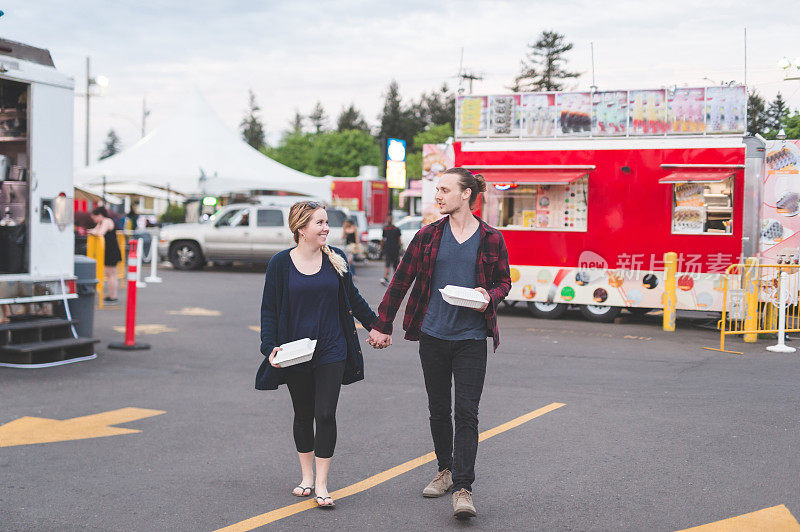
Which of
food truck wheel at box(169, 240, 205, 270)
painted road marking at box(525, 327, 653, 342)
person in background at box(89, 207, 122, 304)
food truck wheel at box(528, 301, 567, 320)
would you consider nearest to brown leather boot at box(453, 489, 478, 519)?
painted road marking at box(525, 327, 653, 342)

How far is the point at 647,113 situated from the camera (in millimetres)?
13930

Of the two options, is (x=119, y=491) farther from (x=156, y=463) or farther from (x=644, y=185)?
(x=644, y=185)

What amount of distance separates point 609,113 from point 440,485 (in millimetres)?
10379

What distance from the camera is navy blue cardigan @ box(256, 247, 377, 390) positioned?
4.89 metres

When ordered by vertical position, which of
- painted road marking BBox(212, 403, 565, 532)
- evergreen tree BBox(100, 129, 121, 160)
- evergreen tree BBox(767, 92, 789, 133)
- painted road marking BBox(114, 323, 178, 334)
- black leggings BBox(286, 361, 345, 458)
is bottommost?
painted road marking BBox(212, 403, 565, 532)

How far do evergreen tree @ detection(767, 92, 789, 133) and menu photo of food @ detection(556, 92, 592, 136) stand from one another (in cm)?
337

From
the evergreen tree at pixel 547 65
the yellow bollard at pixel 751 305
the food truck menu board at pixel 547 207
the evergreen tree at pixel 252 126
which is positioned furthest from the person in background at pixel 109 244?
the evergreen tree at pixel 252 126

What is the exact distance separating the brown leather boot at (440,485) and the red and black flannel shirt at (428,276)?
863 mm

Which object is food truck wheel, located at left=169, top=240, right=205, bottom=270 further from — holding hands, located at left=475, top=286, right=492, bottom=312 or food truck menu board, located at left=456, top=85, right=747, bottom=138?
holding hands, located at left=475, top=286, right=492, bottom=312

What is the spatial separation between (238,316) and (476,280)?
10.3 metres

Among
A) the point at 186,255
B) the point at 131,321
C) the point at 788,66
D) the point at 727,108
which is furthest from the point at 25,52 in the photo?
the point at 186,255

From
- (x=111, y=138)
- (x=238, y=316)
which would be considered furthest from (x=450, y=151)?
(x=111, y=138)

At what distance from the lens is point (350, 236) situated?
24359 mm

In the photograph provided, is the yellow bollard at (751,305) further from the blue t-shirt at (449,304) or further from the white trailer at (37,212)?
the white trailer at (37,212)
